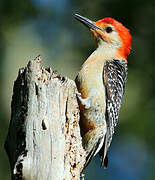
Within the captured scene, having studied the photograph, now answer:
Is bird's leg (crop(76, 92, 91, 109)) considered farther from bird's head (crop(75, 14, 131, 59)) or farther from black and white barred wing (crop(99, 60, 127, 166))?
bird's head (crop(75, 14, 131, 59))

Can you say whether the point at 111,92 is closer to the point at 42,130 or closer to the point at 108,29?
the point at 108,29

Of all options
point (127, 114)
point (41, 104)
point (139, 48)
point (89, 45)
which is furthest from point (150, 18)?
point (41, 104)

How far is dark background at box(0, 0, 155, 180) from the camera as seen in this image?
14555 millimetres

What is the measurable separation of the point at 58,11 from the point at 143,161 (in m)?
5.21

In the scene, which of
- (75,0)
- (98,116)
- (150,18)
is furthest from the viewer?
(75,0)

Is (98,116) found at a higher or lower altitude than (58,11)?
lower

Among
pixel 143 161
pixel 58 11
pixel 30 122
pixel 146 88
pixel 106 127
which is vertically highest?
pixel 58 11

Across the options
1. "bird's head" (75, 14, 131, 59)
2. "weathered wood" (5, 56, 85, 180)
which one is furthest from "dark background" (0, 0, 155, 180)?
"weathered wood" (5, 56, 85, 180)

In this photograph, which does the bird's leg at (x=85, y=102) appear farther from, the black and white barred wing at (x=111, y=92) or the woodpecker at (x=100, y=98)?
the black and white barred wing at (x=111, y=92)

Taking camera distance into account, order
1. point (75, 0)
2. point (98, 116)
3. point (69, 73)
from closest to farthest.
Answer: point (98, 116) → point (69, 73) → point (75, 0)

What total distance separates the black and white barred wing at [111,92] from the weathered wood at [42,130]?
1723 mm

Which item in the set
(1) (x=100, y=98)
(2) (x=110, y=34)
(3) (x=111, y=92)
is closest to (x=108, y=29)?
(2) (x=110, y=34)

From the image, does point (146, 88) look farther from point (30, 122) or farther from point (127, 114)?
point (30, 122)

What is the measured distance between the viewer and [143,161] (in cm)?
1584
